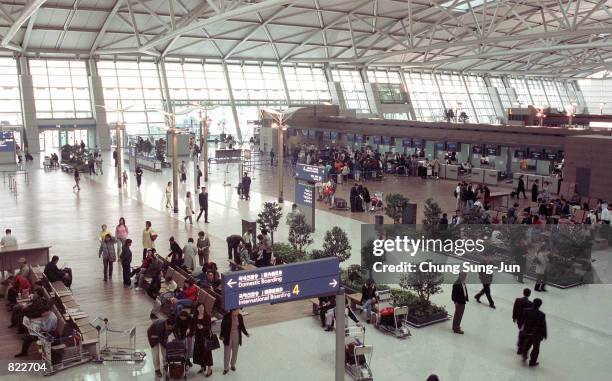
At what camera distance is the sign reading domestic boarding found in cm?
574

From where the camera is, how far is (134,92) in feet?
147

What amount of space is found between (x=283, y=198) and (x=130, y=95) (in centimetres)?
2491

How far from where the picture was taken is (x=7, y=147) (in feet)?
104

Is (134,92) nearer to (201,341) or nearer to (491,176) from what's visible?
(491,176)

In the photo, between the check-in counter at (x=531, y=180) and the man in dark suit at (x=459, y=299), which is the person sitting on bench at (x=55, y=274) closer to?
→ the man in dark suit at (x=459, y=299)

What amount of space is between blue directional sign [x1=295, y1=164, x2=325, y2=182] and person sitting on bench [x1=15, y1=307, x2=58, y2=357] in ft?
38.8

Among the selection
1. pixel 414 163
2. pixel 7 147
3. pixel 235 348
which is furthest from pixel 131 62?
pixel 235 348

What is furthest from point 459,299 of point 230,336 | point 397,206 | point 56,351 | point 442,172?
point 442,172

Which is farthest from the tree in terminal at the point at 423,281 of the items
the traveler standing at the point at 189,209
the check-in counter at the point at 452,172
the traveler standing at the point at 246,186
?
the check-in counter at the point at 452,172

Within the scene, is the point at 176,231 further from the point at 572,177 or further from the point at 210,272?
the point at 572,177

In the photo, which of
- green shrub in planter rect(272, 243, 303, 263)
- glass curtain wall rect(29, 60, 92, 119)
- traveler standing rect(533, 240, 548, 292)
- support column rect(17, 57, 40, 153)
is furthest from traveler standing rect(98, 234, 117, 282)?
glass curtain wall rect(29, 60, 92, 119)

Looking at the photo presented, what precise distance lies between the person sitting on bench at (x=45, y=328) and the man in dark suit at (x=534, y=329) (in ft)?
24.4

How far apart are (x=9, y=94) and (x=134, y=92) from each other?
28.4 ft

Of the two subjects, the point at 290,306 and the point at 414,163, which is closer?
the point at 290,306
